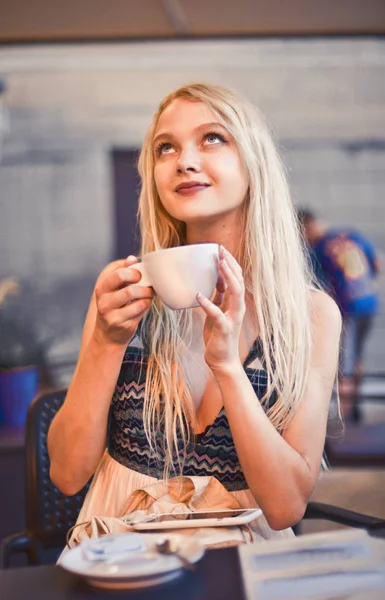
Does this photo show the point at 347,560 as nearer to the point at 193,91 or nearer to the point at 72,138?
the point at 193,91

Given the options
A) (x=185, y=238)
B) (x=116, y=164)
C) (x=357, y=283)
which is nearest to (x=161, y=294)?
(x=185, y=238)

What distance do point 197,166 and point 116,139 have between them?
570 cm

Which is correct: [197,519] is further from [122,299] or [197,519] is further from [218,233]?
[218,233]

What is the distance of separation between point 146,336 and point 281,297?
0.28 meters

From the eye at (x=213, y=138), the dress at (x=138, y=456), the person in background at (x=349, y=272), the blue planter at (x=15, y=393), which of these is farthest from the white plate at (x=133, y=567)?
the person in background at (x=349, y=272)

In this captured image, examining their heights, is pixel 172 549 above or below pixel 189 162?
below

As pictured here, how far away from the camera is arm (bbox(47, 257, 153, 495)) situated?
3.48ft

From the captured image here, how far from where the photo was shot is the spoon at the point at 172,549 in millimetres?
748

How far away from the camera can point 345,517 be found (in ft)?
4.40

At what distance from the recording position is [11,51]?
259 inches

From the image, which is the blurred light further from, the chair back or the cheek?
the cheek

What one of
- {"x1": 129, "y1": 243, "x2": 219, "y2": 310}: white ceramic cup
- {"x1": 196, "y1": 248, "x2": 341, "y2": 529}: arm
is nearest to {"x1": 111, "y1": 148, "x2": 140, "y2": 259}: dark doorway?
{"x1": 196, "y1": 248, "x2": 341, "y2": 529}: arm

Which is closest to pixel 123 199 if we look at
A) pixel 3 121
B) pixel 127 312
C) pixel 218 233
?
pixel 3 121

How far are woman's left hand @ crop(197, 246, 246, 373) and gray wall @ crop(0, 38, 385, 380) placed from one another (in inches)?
219
